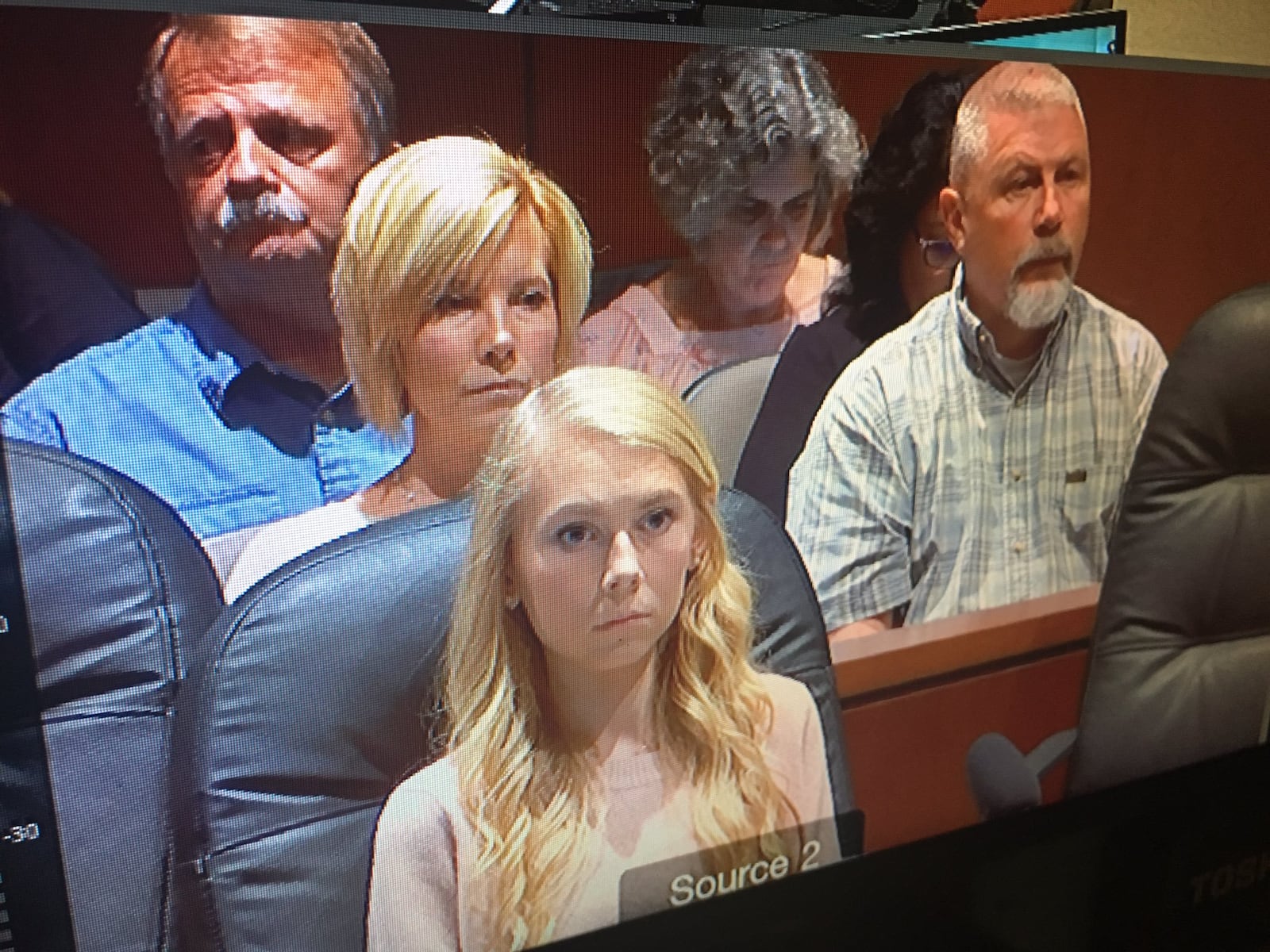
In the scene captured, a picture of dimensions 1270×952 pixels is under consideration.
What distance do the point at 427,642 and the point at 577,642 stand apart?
0.20 m

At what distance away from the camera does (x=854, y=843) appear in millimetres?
1774

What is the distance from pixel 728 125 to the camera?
150 centimetres

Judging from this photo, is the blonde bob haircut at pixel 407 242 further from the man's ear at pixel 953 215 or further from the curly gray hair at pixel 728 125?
the man's ear at pixel 953 215

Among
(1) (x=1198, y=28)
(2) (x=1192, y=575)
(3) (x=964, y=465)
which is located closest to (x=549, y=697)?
(3) (x=964, y=465)

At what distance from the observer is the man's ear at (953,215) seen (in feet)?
5.56

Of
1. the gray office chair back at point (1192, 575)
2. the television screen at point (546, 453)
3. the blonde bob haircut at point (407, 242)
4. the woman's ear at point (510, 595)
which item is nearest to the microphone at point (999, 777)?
the television screen at point (546, 453)

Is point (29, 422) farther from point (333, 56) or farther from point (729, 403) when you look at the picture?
point (729, 403)

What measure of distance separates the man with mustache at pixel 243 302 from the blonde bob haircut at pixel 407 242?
21 millimetres

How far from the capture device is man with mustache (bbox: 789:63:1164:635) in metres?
1.68

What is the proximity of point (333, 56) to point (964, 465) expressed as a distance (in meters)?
1.14

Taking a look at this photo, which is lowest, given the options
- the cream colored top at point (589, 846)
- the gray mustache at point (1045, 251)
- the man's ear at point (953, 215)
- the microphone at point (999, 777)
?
the microphone at point (999, 777)

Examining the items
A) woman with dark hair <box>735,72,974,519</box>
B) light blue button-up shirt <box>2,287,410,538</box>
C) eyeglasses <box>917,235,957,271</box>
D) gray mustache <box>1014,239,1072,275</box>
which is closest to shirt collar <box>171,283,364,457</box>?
light blue button-up shirt <box>2,287,410,538</box>

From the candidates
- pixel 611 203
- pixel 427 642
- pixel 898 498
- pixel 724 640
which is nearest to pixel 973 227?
pixel 898 498

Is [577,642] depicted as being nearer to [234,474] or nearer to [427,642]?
[427,642]
